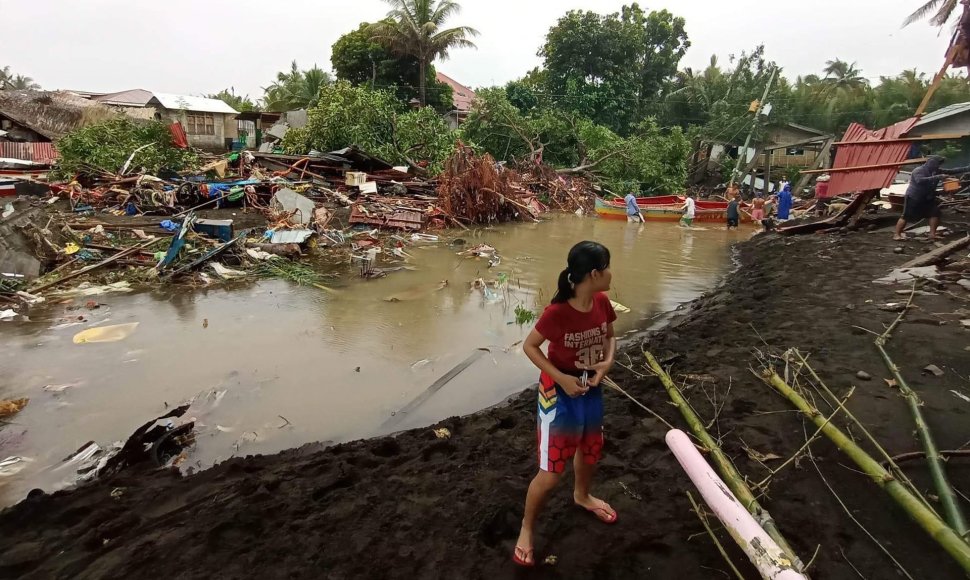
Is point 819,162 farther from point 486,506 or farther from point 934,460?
point 486,506

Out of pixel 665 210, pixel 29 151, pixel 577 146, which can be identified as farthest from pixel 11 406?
pixel 577 146

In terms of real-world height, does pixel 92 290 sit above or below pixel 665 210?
below

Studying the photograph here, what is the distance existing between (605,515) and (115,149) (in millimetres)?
18169

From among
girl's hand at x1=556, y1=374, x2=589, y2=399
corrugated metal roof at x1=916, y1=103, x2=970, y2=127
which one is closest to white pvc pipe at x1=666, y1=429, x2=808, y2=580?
girl's hand at x1=556, y1=374, x2=589, y2=399

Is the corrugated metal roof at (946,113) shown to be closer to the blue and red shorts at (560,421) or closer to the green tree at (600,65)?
the green tree at (600,65)

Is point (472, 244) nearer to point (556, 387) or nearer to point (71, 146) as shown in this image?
point (556, 387)

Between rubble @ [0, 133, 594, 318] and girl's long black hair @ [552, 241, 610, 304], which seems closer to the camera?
girl's long black hair @ [552, 241, 610, 304]

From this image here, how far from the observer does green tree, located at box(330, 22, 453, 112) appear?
28.9m

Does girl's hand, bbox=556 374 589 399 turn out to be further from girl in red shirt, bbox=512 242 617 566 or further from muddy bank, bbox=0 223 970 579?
muddy bank, bbox=0 223 970 579

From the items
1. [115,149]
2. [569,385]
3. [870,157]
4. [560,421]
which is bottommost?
[560,421]

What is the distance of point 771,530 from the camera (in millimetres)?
2299

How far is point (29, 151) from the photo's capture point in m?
20.6

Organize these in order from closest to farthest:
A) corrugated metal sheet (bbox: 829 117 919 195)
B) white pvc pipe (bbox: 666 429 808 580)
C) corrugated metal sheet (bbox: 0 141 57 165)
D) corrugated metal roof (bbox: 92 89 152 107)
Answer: white pvc pipe (bbox: 666 429 808 580) → corrugated metal sheet (bbox: 829 117 919 195) → corrugated metal sheet (bbox: 0 141 57 165) → corrugated metal roof (bbox: 92 89 152 107)

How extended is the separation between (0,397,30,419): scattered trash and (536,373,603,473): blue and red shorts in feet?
16.0
